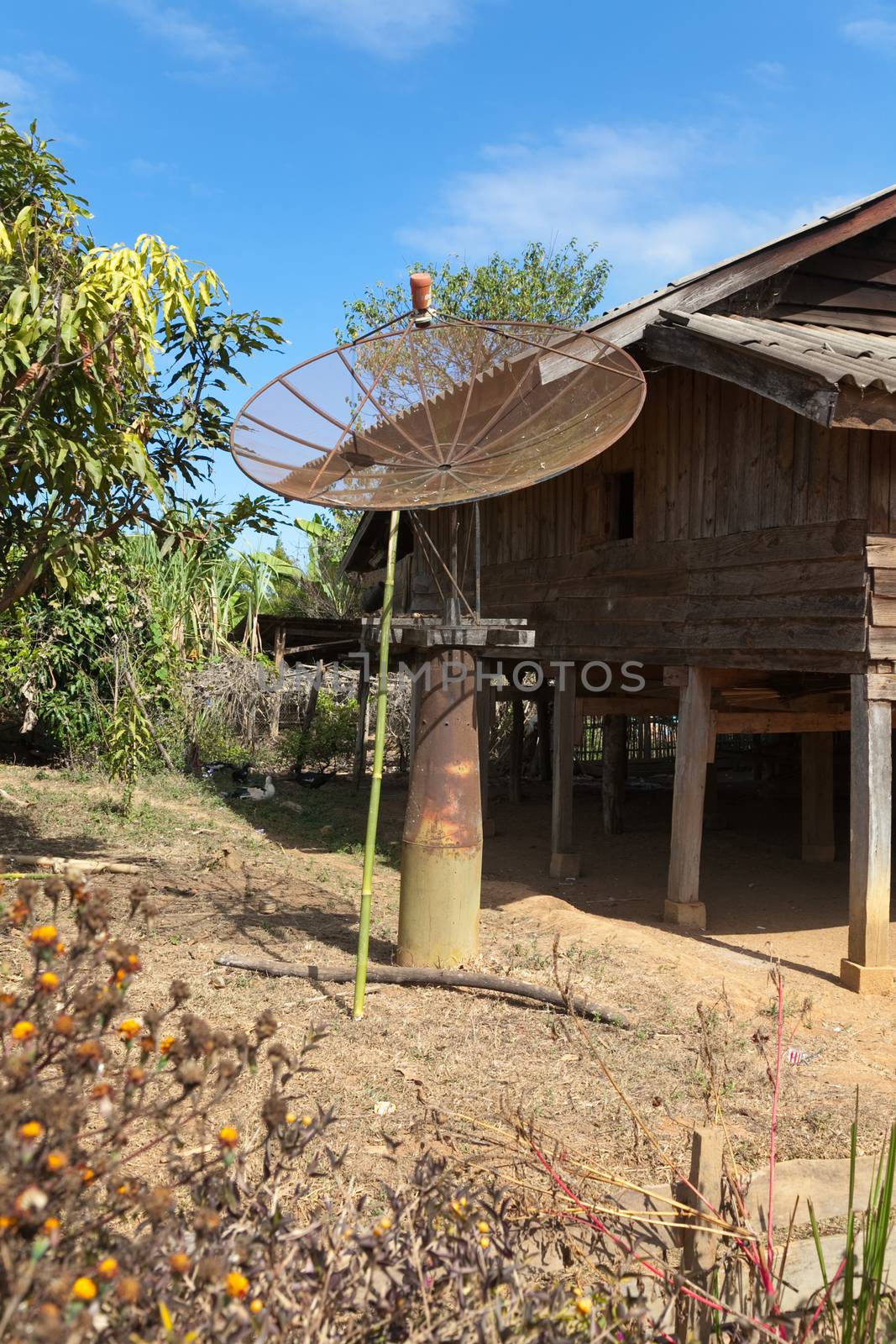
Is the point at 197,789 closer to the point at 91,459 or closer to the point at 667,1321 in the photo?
the point at 91,459

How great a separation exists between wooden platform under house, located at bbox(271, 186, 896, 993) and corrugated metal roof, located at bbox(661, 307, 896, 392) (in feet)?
0.09

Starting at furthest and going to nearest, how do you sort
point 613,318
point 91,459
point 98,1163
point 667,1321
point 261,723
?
point 261,723 < point 613,318 < point 91,459 < point 667,1321 < point 98,1163

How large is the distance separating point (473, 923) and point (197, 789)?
8.16 meters

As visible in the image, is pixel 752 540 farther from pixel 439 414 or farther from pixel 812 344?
pixel 439 414

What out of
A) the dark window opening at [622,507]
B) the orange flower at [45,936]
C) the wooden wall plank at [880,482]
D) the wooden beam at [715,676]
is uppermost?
the dark window opening at [622,507]

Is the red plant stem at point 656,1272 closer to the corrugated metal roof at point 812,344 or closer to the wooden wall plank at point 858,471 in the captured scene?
the corrugated metal roof at point 812,344

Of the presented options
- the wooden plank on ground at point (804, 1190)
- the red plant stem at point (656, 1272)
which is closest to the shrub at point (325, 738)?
the wooden plank on ground at point (804, 1190)

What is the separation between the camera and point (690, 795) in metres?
8.57

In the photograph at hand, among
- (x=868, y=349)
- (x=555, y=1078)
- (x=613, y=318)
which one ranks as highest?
(x=613, y=318)

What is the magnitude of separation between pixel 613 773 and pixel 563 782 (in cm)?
237

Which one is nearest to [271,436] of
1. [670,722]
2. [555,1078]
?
[555,1078]

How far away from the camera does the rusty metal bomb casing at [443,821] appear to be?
6.37 m

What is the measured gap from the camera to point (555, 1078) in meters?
4.95

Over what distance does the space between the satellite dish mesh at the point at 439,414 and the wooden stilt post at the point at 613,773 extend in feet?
22.7
